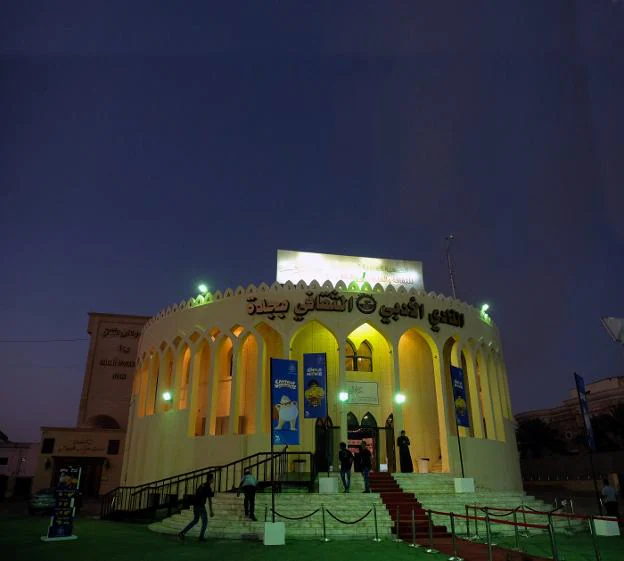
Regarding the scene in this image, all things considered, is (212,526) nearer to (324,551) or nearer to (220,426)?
(324,551)

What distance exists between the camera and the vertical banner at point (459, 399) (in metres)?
17.0

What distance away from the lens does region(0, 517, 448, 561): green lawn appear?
8.16m

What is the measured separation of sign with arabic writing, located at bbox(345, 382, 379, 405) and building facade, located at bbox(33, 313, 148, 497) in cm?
1681

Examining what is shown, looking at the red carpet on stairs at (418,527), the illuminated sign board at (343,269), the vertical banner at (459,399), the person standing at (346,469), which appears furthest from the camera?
the illuminated sign board at (343,269)

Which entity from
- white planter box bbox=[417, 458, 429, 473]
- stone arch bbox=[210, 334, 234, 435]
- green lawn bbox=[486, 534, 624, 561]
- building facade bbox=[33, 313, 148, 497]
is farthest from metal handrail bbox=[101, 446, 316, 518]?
building facade bbox=[33, 313, 148, 497]

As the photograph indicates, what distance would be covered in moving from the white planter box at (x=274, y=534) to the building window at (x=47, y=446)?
23.7m

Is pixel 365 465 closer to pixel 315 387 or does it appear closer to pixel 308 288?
pixel 315 387

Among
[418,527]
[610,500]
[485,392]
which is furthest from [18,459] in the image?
[610,500]

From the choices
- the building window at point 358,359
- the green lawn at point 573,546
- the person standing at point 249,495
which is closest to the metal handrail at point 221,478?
the person standing at point 249,495

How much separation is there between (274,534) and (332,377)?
9818 mm

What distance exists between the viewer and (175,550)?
9023mm

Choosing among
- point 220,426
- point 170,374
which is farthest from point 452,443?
point 170,374

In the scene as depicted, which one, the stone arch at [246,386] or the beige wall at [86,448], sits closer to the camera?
the stone arch at [246,386]

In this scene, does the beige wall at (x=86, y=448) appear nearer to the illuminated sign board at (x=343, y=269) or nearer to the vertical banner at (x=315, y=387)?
the illuminated sign board at (x=343, y=269)
